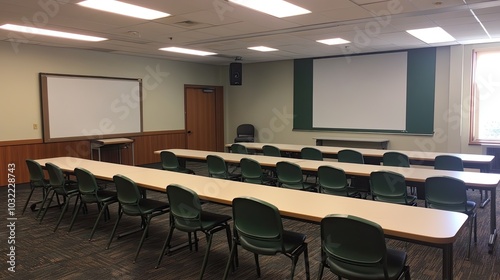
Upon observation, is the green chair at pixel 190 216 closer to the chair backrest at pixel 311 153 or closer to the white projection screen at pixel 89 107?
the chair backrest at pixel 311 153

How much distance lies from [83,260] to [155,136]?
6.10 meters

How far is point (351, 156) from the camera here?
596 centimetres

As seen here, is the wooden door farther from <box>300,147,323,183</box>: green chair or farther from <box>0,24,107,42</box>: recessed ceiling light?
<box>300,147,323,183</box>: green chair

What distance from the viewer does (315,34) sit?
643 cm

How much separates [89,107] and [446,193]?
721 cm

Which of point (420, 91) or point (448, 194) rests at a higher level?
point (420, 91)

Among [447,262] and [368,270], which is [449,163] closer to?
[447,262]

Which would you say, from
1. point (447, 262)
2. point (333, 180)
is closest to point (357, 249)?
point (447, 262)

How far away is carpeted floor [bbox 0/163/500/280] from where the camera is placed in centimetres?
337

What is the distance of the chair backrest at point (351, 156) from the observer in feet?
19.3

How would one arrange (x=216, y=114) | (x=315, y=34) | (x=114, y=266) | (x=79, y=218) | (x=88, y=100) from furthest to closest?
1. (x=216, y=114)
2. (x=88, y=100)
3. (x=315, y=34)
4. (x=79, y=218)
5. (x=114, y=266)

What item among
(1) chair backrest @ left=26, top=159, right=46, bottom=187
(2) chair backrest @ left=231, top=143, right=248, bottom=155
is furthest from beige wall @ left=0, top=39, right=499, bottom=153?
(2) chair backrest @ left=231, top=143, right=248, bottom=155

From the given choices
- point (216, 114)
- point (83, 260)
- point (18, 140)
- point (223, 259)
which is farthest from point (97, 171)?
point (216, 114)

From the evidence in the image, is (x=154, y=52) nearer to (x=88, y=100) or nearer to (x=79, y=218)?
(x=88, y=100)
